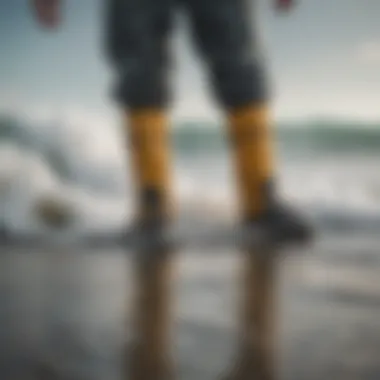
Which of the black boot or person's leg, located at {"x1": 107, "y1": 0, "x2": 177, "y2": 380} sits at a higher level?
person's leg, located at {"x1": 107, "y1": 0, "x2": 177, "y2": 380}

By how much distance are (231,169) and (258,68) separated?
15cm

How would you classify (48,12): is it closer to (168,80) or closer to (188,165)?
(168,80)

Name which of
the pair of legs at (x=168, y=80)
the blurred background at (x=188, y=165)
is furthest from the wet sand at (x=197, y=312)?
the pair of legs at (x=168, y=80)

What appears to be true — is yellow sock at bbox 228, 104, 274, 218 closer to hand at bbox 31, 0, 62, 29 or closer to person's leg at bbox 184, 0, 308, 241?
person's leg at bbox 184, 0, 308, 241

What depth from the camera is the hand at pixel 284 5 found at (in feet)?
3.81

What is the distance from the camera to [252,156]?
116 cm

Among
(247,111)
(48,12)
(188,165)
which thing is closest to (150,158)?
(188,165)

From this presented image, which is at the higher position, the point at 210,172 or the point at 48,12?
the point at 48,12

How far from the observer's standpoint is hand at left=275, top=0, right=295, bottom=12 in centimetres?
116

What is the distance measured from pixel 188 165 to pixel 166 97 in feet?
0.35

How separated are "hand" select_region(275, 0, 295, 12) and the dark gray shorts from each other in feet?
0.13

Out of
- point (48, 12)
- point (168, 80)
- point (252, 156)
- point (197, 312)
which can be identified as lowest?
point (197, 312)

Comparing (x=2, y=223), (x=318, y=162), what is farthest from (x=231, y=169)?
(x=2, y=223)

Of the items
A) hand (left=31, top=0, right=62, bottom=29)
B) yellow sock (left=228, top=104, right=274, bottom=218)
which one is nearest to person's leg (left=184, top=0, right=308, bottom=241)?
yellow sock (left=228, top=104, right=274, bottom=218)
